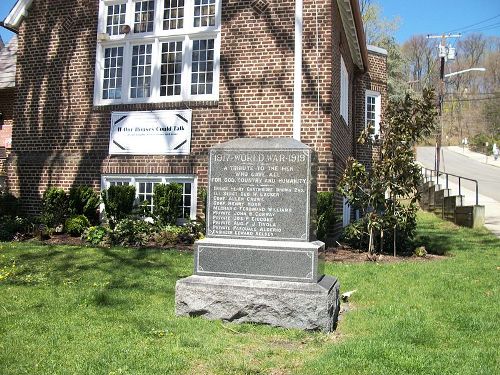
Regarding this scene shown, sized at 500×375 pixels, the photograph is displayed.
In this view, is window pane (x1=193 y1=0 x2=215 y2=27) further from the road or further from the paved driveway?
A: the road

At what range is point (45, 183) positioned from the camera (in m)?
13.2

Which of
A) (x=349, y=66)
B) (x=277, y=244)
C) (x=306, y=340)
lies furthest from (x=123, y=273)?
(x=349, y=66)

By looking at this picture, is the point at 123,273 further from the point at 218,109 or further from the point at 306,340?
the point at 218,109

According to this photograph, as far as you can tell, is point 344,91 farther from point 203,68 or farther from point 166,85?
point 166,85

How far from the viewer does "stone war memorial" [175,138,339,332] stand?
530cm

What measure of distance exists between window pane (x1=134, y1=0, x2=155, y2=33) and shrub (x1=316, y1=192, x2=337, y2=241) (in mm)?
6201

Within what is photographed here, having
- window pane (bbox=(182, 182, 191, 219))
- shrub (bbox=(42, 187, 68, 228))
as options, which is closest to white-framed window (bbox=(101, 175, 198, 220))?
window pane (bbox=(182, 182, 191, 219))

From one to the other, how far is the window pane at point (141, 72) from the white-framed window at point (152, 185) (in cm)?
210

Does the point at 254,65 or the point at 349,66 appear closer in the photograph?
the point at 254,65

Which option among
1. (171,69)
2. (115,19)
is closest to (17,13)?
(115,19)

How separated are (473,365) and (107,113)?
10683 millimetres

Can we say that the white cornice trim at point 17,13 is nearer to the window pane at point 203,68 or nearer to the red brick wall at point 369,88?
the window pane at point 203,68

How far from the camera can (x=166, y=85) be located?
12305mm

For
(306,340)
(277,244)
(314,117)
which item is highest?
(314,117)
